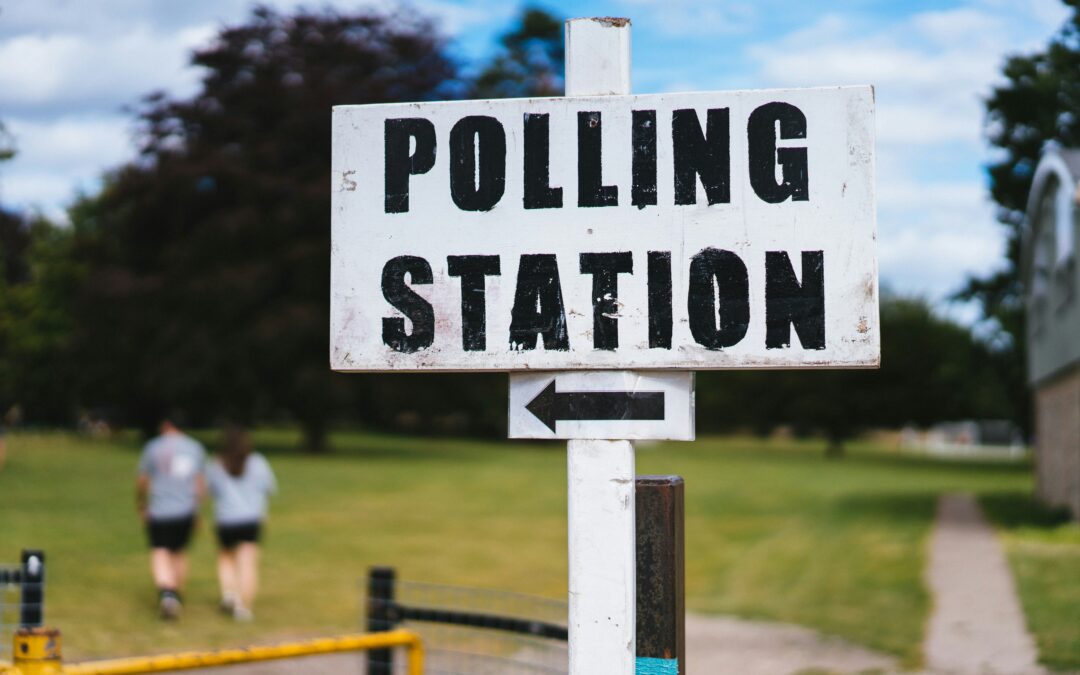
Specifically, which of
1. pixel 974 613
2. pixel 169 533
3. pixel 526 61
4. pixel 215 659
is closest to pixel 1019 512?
pixel 974 613

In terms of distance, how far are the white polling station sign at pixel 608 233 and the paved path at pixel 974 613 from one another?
7.17 metres

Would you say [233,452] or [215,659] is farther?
[233,452]

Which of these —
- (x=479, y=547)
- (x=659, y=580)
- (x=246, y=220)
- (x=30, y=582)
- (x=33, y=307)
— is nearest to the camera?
(x=659, y=580)

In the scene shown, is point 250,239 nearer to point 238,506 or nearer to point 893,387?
point 238,506

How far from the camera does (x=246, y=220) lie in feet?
125

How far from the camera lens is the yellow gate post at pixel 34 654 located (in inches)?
134

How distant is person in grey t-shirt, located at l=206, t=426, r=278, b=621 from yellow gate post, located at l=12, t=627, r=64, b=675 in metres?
8.14

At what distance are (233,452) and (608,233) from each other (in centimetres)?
921

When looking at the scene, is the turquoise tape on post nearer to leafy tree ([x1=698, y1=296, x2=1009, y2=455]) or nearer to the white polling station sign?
the white polling station sign

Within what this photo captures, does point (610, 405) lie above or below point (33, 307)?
below

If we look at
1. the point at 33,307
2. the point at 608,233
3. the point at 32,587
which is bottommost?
the point at 32,587

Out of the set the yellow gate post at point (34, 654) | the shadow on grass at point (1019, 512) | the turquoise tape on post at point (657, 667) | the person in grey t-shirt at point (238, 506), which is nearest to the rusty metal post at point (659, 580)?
the turquoise tape on post at point (657, 667)

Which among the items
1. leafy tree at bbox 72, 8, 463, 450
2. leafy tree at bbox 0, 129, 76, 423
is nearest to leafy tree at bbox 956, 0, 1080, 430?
leafy tree at bbox 72, 8, 463, 450

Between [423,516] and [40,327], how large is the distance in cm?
4135
